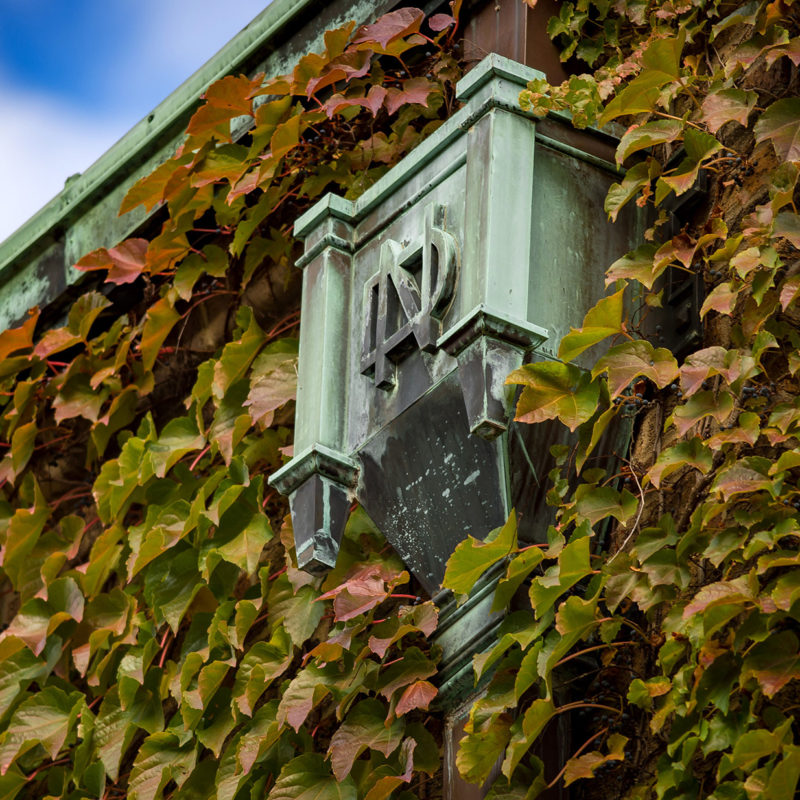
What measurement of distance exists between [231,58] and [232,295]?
51 centimetres

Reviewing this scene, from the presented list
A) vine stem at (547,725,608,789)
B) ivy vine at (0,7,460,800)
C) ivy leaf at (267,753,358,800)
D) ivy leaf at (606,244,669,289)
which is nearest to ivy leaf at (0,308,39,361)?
ivy vine at (0,7,460,800)

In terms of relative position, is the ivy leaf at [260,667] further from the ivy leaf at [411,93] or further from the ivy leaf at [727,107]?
the ivy leaf at [727,107]

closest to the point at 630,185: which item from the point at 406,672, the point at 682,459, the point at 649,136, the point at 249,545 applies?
the point at 649,136

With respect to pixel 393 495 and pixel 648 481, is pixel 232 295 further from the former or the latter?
pixel 648 481

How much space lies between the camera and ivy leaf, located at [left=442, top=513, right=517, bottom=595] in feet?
9.43

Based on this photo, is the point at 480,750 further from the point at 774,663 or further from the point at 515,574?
the point at 774,663

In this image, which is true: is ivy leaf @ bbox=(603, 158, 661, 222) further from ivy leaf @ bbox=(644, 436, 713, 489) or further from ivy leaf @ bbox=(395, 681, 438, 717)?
ivy leaf @ bbox=(395, 681, 438, 717)

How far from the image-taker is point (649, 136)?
3.04 metres

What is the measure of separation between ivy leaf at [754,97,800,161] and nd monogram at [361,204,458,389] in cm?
53

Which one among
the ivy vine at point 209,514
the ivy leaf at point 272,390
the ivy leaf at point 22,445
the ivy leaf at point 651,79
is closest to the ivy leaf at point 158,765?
the ivy vine at point 209,514

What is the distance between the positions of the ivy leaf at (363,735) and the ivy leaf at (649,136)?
0.99 metres

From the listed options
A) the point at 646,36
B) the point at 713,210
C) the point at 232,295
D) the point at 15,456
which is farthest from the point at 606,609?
the point at 15,456

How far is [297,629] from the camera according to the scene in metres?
3.53

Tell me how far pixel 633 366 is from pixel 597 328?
88mm
